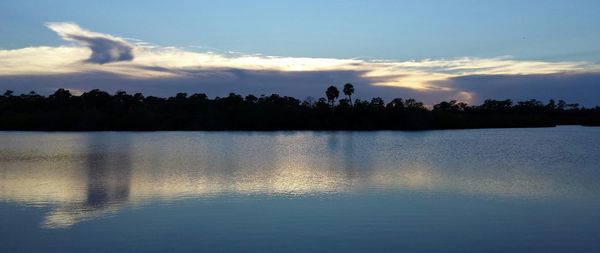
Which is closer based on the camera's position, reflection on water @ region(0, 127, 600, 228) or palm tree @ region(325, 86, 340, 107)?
reflection on water @ region(0, 127, 600, 228)

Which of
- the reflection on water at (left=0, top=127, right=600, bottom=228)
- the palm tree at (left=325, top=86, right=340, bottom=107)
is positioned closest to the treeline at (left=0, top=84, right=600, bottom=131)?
the palm tree at (left=325, top=86, right=340, bottom=107)

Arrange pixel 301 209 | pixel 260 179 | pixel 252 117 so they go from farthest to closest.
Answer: pixel 252 117, pixel 260 179, pixel 301 209

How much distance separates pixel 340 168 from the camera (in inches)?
729

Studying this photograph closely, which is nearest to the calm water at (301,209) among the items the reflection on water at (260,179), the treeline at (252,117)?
the reflection on water at (260,179)

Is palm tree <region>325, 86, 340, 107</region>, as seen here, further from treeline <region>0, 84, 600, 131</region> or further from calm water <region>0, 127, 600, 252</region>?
calm water <region>0, 127, 600, 252</region>

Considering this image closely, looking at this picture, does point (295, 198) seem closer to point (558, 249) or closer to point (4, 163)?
point (558, 249)

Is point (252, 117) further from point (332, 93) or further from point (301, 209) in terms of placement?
point (301, 209)

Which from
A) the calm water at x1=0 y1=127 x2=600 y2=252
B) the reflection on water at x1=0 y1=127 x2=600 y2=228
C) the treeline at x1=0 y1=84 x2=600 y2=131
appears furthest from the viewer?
the treeline at x1=0 y1=84 x2=600 y2=131

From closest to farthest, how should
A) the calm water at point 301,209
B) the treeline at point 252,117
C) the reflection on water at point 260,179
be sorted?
the calm water at point 301,209 → the reflection on water at point 260,179 → the treeline at point 252,117

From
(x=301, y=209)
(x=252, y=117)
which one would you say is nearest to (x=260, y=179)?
(x=301, y=209)

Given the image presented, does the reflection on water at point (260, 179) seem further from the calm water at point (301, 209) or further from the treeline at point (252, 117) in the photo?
the treeline at point (252, 117)

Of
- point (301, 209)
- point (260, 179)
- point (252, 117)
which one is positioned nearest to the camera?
point (301, 209)

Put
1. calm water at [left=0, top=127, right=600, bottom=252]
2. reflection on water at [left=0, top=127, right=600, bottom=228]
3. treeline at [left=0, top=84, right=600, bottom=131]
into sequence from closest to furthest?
1. calm water at [left=0, top=127, right=600, bottom=252]
2. reflection on water at [left=0, top=127, right=600, bottom=228]
3. treeline at [left=0, top=84, right=600, bottom=131]

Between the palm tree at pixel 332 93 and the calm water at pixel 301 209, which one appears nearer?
the calm water at pixel 301 209
